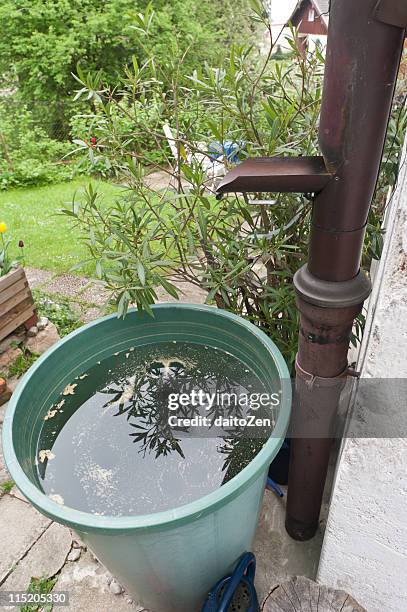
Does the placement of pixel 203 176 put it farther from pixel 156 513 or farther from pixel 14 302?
pixel 14 302

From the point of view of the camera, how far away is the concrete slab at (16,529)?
1842 mm

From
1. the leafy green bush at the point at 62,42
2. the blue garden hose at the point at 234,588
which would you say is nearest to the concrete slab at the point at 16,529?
the blue garden hose at the point at 234,588

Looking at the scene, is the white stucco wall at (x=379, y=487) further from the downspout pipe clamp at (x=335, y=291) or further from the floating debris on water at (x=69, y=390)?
the floating debris on water at (x=69, y=390)

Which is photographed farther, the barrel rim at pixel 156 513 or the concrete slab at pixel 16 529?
the concrete slab at pixel 16 529

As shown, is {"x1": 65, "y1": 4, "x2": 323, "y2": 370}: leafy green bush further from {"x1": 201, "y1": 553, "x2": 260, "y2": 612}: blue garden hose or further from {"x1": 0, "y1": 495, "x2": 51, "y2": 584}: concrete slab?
{"x1": 0, "y1": 495, "x2": 51, "y2": 584}: concrete slab

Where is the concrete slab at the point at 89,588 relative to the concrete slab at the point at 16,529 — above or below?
above

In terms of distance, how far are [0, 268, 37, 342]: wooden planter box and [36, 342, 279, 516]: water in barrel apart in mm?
1299

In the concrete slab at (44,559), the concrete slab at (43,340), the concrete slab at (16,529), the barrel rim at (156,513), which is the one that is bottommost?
the concrete slab at (16,529)

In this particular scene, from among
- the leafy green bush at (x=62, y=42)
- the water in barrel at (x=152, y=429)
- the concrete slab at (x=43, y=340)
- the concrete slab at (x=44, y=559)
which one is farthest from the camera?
the leafy green bush at (x=62, y=42)

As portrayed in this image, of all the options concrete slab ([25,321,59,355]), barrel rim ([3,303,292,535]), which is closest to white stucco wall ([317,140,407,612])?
barrel rim ([3,303,292,535])

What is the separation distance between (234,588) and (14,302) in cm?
211

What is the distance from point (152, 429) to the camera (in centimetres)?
161

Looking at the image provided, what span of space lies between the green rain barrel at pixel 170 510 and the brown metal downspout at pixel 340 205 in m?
0.16

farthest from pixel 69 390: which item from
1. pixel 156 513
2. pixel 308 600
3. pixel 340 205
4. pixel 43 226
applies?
pixel 43 226
